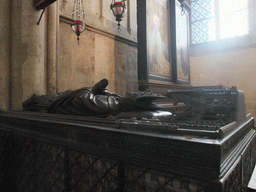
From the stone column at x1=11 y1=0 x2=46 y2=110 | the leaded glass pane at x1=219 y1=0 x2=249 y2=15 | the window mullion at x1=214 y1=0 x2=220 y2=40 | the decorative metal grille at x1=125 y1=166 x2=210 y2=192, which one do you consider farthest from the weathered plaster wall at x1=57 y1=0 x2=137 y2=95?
the leaded glass pane at x1=219 y1=0 x2=249 y2=15

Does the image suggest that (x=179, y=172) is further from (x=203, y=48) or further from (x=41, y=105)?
(x=203, y=48)

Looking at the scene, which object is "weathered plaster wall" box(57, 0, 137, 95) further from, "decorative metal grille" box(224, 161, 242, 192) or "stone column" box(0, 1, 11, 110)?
"decorative metal grille" box(224, 161, 242, 192)

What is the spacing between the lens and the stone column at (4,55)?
10.9ft

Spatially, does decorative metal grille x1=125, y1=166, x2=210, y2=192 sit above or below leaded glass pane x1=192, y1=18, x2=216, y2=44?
below

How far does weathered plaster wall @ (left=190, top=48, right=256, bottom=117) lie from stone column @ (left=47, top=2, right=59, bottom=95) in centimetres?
659

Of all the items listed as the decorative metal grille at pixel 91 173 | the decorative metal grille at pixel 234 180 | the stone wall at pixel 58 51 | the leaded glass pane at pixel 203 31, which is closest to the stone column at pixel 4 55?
the stone wall at pixel 58 51

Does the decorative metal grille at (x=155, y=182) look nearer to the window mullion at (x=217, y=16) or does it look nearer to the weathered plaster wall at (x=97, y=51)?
the weathered plaster wall at (x=97, y=51)

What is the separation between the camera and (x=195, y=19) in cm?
900

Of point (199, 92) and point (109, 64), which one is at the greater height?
point (109, 64)

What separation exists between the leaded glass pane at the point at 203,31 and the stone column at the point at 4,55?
773cm

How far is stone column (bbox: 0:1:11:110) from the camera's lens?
3.33 metres

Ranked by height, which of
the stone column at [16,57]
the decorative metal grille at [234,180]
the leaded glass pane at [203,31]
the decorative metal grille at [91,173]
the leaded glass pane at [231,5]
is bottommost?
the decorative metal grille at [91,173]

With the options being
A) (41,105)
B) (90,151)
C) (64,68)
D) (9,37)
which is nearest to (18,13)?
(9,37)

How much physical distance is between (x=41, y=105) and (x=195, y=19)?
881cm
